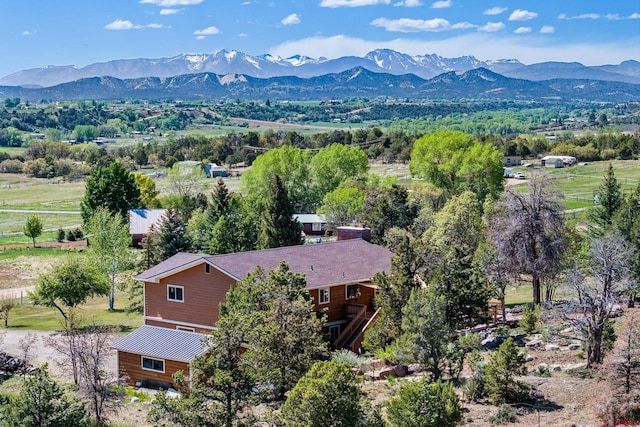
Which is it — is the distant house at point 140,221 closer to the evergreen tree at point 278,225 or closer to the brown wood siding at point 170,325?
the evergreen tree at point 278,225

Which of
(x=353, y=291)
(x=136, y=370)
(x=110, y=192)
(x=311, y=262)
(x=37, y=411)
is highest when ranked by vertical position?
(x=110, y=192)

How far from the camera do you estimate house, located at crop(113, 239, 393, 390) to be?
35938 millimetres

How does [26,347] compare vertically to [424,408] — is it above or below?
below

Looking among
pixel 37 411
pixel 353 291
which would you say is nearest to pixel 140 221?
pixel 353 291

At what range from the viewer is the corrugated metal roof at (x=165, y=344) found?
33.9 meters

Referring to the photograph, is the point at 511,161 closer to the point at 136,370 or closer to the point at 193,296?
the point at 193,296

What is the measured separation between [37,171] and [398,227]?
4442 inches

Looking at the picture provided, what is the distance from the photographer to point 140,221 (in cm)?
7931

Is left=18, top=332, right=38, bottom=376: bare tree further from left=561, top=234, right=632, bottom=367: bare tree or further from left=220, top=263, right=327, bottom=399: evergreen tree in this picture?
left=561, top=234, right=632, bottom=367: bare tree

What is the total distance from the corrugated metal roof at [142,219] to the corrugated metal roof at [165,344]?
41985 mm

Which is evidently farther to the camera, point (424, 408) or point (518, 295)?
point (518, 295)

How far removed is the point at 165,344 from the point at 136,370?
163 centimetres

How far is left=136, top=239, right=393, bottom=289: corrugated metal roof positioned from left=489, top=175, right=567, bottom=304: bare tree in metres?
6.01

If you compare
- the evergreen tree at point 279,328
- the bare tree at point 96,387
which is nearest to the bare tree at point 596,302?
the evergreen tree at point 279,328
